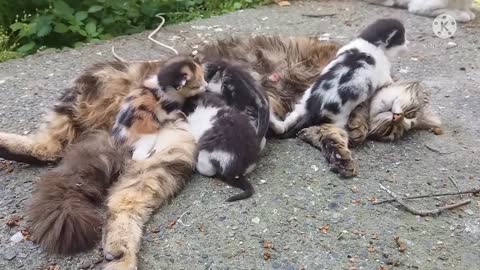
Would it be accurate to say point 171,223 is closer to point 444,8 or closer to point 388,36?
point 388,36

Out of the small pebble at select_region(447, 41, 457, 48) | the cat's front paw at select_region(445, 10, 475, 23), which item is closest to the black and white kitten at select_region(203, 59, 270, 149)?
the small pebble at select_region(447, 41, 457, 48)

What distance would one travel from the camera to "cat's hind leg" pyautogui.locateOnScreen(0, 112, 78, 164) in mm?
3428

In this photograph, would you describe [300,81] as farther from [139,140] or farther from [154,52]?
[154,52]

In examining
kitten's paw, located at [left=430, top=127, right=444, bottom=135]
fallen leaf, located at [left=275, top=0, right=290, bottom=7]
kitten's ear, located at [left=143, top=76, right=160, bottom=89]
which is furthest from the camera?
fallen leaf, located at [left=275, top=0, right=290, bottom=7]

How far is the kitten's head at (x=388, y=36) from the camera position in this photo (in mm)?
3779

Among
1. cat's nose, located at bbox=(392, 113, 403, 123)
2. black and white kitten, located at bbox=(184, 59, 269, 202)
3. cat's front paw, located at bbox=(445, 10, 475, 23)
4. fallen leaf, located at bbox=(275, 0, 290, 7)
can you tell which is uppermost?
black and white kitten, located at bbox=(184, 59, 269, 202)

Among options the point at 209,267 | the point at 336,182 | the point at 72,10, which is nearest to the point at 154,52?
the point at 72,10

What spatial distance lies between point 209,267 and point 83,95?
1.41 metres

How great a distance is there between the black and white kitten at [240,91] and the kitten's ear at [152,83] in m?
0.29

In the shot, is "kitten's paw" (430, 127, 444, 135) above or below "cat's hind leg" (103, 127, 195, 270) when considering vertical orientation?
below

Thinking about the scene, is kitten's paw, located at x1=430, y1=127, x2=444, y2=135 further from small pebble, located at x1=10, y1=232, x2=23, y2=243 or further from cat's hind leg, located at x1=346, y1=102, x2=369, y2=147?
small pebble, located at x1=10, y1=232, x2=23, y2=243

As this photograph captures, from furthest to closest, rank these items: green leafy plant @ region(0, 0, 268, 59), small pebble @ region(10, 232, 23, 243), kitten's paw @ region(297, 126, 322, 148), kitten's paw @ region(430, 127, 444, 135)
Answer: green leafy plant @ region(0, 0, 268, 59), kitten's paw @ region(430, 127, 444, 135), kitten's paw @ region(297, 126, 322, 148), small pebble @ region(10, 232, 23, 243)

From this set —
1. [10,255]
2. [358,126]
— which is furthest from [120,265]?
[358,126]

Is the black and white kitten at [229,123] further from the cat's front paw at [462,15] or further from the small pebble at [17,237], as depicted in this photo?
the cat's front paw at [462,15]
